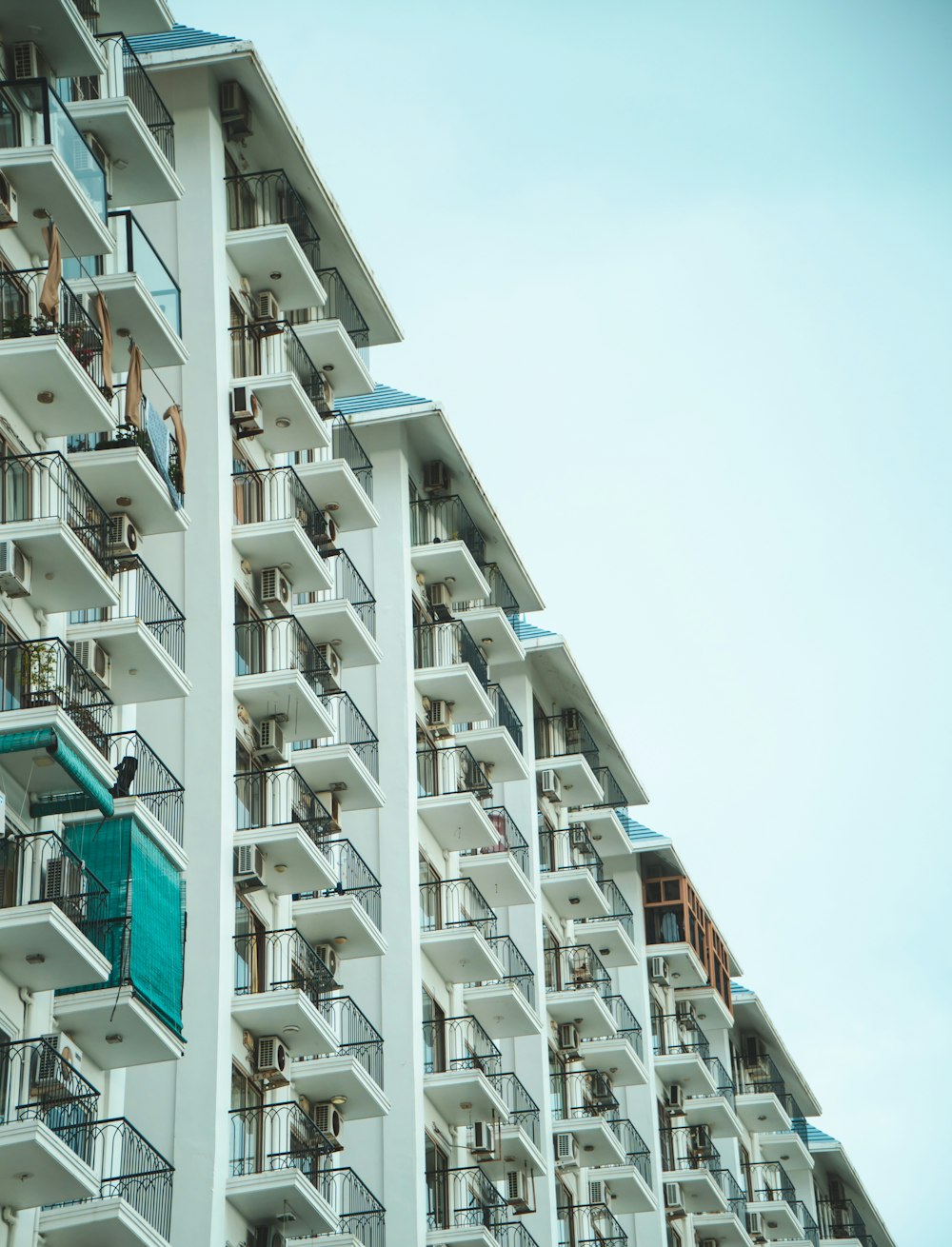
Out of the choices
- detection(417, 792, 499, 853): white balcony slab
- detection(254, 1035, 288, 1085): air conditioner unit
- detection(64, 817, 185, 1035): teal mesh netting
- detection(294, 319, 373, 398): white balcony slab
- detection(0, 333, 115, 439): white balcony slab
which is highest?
detection(294, 319, 373, 398): white balcony slab

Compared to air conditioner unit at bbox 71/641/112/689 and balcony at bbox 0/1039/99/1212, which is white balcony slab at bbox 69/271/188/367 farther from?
balcony at bbox 0/1039/99/1212

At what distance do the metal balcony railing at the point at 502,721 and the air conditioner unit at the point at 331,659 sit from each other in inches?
337

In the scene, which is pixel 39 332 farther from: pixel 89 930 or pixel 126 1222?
pixel 126 1222

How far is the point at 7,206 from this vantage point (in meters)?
35.1

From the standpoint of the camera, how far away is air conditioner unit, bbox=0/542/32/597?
32812 millimetres

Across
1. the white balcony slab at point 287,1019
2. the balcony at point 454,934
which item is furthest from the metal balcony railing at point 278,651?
the balcony at point 454,934

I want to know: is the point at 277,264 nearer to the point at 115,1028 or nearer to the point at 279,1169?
the point at 279,1169

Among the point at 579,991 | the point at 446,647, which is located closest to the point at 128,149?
the point at 446,647

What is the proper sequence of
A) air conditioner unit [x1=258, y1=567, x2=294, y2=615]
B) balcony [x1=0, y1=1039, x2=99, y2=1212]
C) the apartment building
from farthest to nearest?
air conditioner unit [x1=258, y1=567, x2=294, y2=615] → the apartment building → balcony [x1=0, y1=1039, x2=99, y2=1212]

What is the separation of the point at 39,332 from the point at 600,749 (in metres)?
36.1

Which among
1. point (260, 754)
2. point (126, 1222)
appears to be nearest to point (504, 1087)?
point (260, 754)

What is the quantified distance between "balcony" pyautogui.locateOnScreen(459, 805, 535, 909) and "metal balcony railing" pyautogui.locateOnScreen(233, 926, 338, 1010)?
9.89 m

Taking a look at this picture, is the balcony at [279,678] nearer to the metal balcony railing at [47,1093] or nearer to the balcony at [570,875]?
the metal balcony railing at [47,1093]

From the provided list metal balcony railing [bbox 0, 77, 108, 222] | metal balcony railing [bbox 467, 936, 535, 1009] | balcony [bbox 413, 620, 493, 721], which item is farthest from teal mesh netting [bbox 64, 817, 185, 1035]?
metal balcony railing [bbox 467, 936, 535, 1009]
